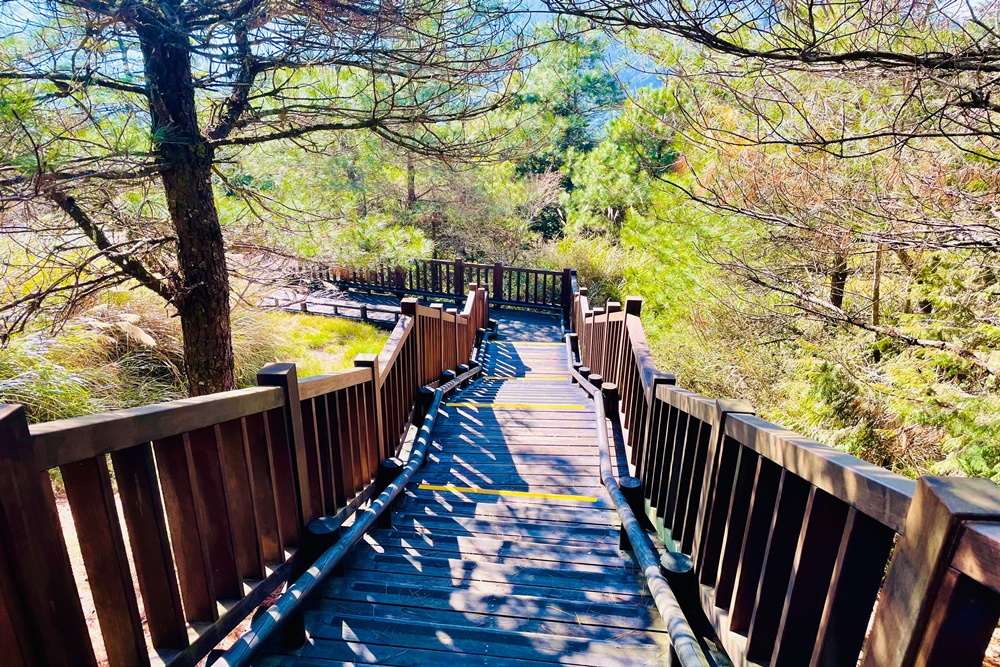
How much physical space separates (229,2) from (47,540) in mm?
3449

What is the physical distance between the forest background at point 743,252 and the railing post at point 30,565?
7.34 feet

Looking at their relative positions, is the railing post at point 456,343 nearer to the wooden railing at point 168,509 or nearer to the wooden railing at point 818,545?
the wooden railing at point 168,509

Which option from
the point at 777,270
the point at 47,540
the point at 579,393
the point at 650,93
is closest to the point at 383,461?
the point at 47,540

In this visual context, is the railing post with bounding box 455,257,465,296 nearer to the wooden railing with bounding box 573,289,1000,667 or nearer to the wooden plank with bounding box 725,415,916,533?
the wooden railing with bounding box 573,289,1000,667

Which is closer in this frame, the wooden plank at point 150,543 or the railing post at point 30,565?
the railing post at point 30,565

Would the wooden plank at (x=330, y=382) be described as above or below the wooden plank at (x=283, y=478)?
above

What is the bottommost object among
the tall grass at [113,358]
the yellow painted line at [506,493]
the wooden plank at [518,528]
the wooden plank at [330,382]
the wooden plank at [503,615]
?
the yellow painted line at [506,493]

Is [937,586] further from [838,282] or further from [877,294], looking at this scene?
[838,282]

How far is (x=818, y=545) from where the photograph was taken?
1240 millimetres

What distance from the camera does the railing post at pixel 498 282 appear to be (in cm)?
1206

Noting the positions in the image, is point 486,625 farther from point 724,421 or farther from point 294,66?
point 294,66

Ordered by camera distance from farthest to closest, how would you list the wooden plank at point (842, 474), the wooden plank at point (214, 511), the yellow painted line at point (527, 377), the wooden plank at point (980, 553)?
the yellow painted line at point (527, 377) → the wooden plank at point (214, 511) → the wooden plank at point (842, 474) → the wooden plank at point (980, 553)

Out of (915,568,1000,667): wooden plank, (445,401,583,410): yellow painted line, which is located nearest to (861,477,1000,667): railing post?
(915,568,1000,667): wooden plank

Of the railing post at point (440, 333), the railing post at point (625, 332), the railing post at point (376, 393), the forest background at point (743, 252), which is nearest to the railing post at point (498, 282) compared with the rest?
the forest background at point (743, 252)
